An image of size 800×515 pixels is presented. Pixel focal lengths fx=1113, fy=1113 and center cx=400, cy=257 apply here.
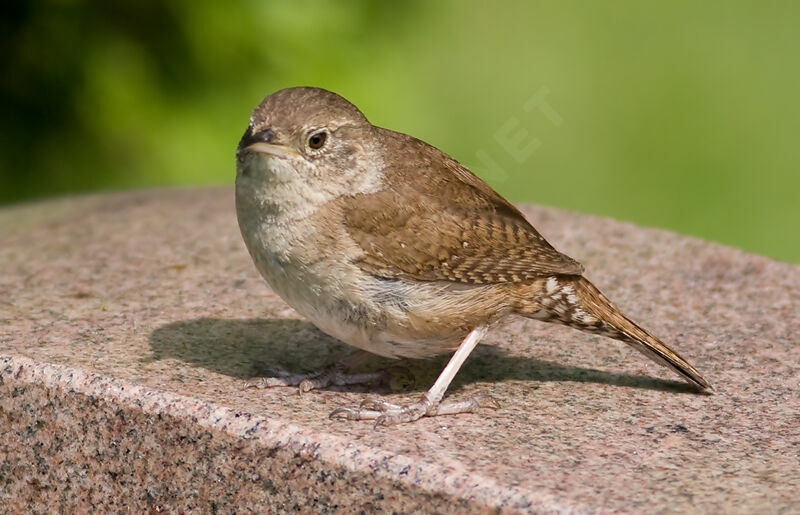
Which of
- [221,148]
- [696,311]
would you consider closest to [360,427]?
[696,311]

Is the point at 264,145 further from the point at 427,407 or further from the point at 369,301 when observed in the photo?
the point at 427,407

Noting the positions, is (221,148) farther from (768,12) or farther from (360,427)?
(768,12)

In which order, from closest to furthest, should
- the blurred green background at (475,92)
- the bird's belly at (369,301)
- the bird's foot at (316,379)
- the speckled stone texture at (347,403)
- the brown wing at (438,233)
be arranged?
the speckled stone texture at (347,403) → the bird's belly at (369,301) → the brown wing at (438,233) → the bird's foot at (316,379) → the blurred green background at (475,92)

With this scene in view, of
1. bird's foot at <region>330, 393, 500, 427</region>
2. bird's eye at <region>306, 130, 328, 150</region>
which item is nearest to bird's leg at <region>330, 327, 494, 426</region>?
bird's foot at <region>330, 393, 500, 427</region>

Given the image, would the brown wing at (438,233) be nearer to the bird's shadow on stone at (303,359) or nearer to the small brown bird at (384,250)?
the small brown bird at (384,250)

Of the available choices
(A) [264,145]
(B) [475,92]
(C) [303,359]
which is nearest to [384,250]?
(A) [264,145]

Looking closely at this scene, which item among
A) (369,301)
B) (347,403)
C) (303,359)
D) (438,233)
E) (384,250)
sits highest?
(438,233)

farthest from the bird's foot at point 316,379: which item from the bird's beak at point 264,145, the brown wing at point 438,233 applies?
the bird's beak at point 264,145
